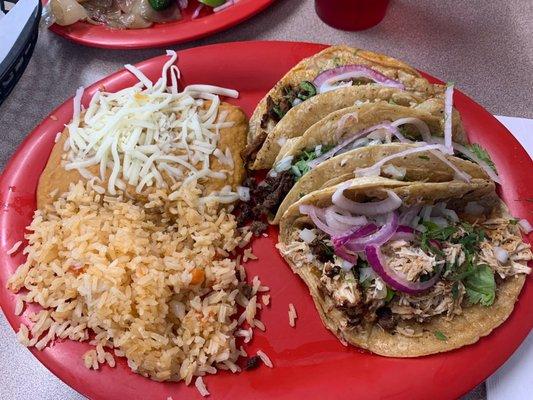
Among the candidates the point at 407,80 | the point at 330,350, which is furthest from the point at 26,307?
the point at 407,80

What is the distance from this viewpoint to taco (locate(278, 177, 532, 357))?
1458mm

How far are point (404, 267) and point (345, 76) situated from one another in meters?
0.65

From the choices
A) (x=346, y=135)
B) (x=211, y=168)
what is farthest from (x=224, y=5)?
(x=346, y=135)

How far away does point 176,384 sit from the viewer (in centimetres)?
146

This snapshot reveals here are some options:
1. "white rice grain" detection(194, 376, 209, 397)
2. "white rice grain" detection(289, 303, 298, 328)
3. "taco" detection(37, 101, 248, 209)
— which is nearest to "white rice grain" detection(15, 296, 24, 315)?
"taco" detection(37, 101, 248, 209)

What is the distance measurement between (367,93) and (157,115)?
0.67 meters

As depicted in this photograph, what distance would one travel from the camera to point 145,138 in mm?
1743

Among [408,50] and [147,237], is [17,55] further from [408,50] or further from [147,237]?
[408,50]

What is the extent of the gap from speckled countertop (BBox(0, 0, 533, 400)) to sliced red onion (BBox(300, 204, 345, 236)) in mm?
930

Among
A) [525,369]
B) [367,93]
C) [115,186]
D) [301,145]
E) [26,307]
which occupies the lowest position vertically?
[525,369]

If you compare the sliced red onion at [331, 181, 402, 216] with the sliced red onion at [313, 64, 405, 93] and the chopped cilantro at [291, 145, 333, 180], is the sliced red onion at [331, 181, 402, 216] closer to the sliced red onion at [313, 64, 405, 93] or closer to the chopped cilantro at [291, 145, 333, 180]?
the chopped cilantro at [291, 145, 333, 180]

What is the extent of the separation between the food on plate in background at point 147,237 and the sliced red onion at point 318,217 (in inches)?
9.8

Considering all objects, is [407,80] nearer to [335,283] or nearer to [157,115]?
[335,283]

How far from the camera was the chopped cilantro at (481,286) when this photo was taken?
1507 millimetres
